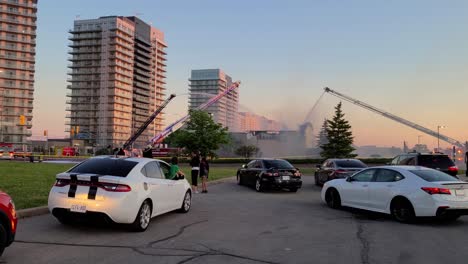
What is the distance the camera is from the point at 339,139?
222ft

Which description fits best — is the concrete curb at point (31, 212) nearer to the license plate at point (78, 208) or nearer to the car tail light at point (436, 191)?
the license plate at point (78, 208)

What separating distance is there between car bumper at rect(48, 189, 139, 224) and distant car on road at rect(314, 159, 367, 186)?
11193 millimetres

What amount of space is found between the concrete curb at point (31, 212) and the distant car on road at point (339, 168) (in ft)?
36.9

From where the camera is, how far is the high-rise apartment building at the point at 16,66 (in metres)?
128

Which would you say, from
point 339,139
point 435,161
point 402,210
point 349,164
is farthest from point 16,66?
point 402,210

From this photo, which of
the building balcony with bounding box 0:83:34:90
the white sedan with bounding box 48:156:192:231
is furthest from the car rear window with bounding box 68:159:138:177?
the building balcony with bounding box 0:83:34:90

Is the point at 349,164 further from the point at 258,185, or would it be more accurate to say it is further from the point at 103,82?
the point at 103,82

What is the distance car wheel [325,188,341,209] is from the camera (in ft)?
42.4

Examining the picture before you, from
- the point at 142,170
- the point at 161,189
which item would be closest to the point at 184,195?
the point at 161,189

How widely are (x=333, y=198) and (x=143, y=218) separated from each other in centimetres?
632

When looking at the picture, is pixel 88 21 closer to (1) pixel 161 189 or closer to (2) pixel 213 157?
(2) pixel 213 157

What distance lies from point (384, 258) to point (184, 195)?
6.01 m

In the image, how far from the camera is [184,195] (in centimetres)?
1162

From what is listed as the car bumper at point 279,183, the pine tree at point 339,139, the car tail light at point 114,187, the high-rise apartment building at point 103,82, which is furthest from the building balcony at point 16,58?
the car tail light at point 114,187
